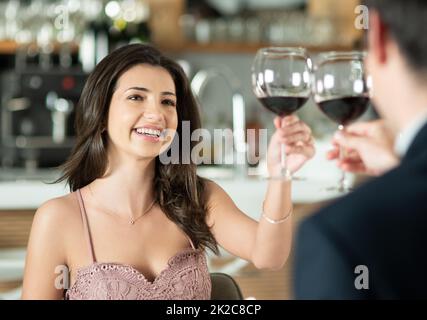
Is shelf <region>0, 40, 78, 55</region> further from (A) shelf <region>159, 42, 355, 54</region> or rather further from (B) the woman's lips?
(B) the woman's lips

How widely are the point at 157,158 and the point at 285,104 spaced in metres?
0.36

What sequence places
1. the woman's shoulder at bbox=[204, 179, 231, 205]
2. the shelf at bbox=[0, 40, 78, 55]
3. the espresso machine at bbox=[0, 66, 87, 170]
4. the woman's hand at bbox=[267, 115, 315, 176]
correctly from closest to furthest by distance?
1. the woman's hand at bbox=[267, 115, 315, 176]
2. the woman's shoulder at bbox=[204, 179, 231, 205]
3. the espresso machine at bbox=[0, 66, 87, 170]
4. the shelf at bbox=[0, 40, 78, 55]

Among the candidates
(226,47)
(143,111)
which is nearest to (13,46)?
(226,47)

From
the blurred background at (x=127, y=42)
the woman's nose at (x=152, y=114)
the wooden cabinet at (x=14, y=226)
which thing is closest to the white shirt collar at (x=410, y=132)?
the woman's nose at (x=152, y=114)

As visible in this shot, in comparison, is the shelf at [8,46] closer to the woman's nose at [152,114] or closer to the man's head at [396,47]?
the woman's nose at [152,114]

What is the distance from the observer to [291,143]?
3.80 ft

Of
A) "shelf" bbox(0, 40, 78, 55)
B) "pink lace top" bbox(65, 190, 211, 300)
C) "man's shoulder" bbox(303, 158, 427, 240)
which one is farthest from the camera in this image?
"shelf" bbox(0, 40, 78, 55)

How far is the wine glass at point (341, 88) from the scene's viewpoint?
3.81 ft

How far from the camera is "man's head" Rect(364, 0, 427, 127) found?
67 centimetres

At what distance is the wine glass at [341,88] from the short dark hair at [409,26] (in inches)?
18.5

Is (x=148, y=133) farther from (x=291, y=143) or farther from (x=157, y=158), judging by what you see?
(x=291, y=143)

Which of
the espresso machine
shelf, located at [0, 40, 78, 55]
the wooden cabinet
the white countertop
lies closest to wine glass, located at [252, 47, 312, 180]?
the white countertop

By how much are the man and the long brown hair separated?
67 centimetres
